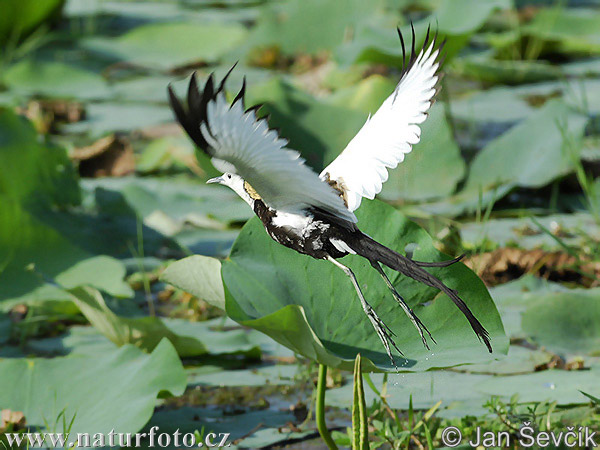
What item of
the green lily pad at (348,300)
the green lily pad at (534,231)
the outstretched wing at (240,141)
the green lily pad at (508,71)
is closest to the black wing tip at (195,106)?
the outstretched wing at (240,141)

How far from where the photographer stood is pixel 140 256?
2.49 m

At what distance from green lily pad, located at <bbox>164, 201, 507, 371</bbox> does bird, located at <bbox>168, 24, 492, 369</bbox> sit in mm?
222

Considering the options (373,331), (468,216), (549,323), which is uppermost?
(468,216)

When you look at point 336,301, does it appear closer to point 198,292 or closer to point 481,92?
point 198,292

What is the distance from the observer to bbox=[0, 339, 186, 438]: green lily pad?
158 centimetres

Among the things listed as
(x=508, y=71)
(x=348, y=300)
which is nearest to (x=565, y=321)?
(x=348, y=300)

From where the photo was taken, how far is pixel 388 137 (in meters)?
1.20

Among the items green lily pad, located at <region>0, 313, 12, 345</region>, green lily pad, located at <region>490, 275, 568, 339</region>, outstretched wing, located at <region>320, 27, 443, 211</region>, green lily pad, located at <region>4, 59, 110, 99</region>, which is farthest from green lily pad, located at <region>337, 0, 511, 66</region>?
outstretched wing, located at <region>320, 27, 443, 211</region>

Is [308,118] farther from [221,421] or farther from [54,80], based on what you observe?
[54,80]

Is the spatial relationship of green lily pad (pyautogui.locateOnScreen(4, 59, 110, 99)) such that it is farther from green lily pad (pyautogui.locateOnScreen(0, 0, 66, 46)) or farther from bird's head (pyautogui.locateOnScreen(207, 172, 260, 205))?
bird's head (pyautogui.locateOnScreen(207, 172, 260, 205))

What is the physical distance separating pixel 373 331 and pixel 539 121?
1.68 metres

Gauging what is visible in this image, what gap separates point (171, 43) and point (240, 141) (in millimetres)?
3937

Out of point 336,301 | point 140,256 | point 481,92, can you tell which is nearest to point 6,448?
point 336,301

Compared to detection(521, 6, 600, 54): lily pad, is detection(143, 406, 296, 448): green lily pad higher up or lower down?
lower down
